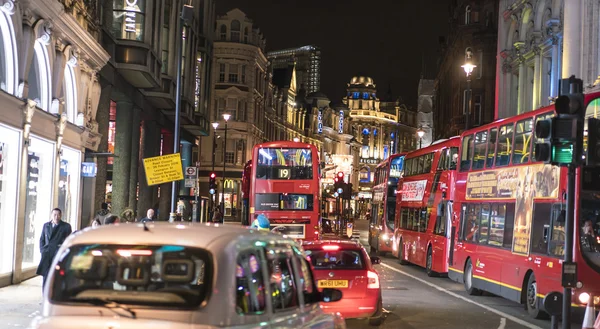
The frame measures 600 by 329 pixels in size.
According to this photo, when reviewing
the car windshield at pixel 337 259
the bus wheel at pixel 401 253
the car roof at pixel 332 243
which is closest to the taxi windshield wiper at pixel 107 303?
the car windshield at pixel 337 259

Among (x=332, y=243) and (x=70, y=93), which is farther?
(x=70, y=93)

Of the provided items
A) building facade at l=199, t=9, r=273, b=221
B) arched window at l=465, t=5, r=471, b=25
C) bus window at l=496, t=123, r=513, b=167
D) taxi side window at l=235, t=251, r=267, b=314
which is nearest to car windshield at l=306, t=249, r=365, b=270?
bus window at l=496, t=123, r=513, b=167

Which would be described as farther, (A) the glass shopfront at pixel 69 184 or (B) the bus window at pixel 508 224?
(A) the glass shopfront at pixel 69 184

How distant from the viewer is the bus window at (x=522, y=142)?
18422 millimetres

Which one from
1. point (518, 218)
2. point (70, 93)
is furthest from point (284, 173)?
point (518, 218)

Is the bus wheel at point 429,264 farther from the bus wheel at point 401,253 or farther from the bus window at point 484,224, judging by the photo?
the bus window at point 484,224

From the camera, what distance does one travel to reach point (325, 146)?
12356cm

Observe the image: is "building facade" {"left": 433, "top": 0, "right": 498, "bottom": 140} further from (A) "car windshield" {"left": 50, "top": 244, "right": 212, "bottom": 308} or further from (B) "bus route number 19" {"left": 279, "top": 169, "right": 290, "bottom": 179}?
(A) "car windshield" {"left": 50, "top": 244, "right": 212, "bottom": 308}

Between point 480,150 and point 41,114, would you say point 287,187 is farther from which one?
point 41,114

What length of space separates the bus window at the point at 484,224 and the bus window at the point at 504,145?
1.26 meters

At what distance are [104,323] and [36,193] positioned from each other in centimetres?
1804

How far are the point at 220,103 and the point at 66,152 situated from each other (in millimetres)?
53140

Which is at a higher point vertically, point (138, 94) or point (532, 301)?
point (138, 94)

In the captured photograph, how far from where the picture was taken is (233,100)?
78.5 metres
